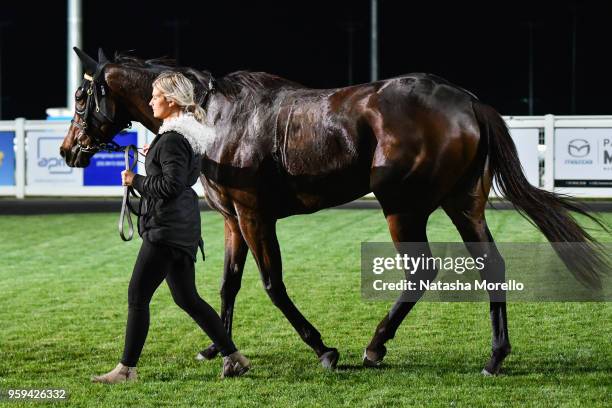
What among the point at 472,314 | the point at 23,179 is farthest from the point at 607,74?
the point at 472,314

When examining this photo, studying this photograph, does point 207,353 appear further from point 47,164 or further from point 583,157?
point 47,164

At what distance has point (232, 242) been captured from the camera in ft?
20.1

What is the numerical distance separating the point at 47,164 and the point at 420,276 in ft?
44.9

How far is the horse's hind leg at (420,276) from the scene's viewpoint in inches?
220

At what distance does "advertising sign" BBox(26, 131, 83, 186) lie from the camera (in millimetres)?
18156

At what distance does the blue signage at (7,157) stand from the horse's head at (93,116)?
1271 cm

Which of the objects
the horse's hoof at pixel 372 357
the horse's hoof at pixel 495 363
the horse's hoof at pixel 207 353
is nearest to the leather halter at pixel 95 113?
the horse's hoof at pixel 207 353

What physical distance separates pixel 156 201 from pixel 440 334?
2.42 m

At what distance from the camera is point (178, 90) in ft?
16.8

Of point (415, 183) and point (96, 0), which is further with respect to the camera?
point (96, 0)

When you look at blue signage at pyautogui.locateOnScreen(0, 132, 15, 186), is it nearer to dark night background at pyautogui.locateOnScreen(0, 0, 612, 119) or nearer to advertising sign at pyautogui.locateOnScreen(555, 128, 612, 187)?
advertising sign at pyautogui.locateOnScreen(555, 128, 612, 187)

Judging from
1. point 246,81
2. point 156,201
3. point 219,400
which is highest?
point 246,81

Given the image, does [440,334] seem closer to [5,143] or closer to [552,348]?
[552,348]

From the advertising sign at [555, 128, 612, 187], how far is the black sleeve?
1212 cm
